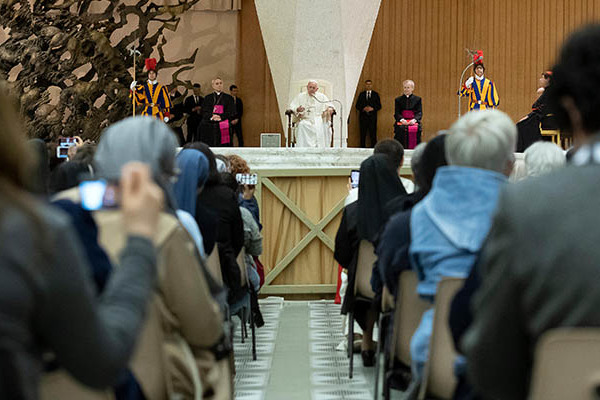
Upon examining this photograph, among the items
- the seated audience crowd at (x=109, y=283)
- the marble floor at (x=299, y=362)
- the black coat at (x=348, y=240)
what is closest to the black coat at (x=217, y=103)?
the marble floor at (x=299, y=362)

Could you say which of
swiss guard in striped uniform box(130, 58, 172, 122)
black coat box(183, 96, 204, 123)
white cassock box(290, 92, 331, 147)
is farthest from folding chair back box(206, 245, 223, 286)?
black coat box(183, 96, 204, 123)

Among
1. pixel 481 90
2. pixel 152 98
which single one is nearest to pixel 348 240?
pixel 481 90

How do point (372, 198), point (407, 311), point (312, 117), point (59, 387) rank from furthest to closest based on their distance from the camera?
point (312, 117) < point (372, 198) < point (407, 311) < point (59, 387)

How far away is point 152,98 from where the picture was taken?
14.7 meters

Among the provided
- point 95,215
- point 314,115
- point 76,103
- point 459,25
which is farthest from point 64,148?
point 459,25

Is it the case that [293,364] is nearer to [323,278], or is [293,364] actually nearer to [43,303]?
[323,278]

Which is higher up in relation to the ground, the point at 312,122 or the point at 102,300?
the point at 312,122

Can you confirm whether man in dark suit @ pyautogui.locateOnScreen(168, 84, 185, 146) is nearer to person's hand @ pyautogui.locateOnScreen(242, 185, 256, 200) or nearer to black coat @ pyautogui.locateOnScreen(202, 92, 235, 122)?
black coat @ pyautogui.locateOnScreen(202, 92, 235, 122)

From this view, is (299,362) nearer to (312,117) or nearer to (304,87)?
(312,117)

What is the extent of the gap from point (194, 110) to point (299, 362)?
38.1 ft

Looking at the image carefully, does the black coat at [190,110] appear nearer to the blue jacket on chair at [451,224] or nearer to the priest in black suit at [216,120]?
the priest in black suit at [216,120]

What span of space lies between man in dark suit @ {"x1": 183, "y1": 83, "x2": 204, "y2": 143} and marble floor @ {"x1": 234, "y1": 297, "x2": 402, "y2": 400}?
956 centimetres

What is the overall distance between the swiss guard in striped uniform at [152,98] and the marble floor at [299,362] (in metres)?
7.80

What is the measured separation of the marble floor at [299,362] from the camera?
4.68 m
